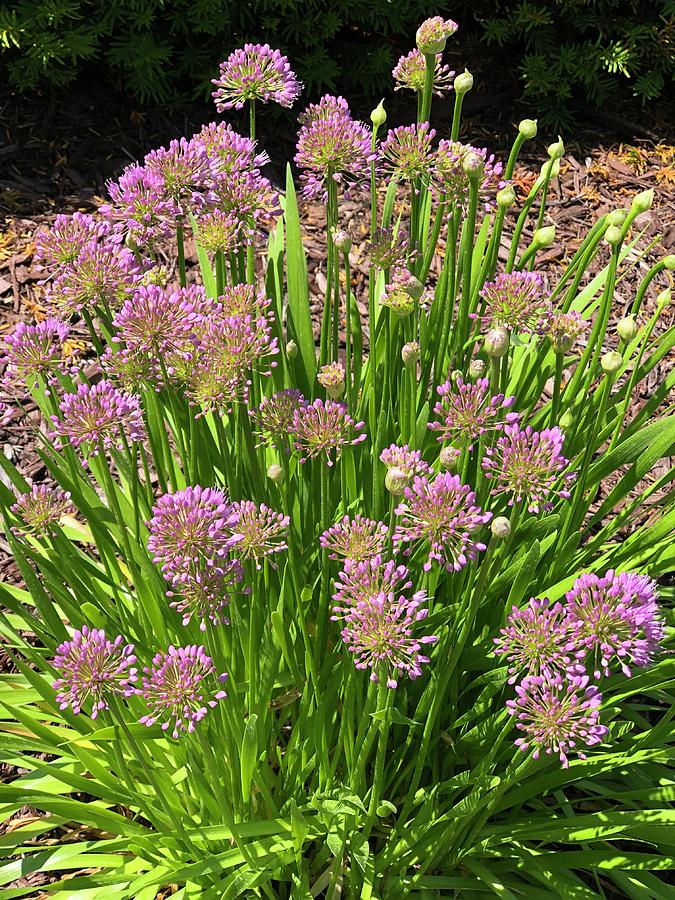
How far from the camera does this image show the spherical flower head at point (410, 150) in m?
2.31

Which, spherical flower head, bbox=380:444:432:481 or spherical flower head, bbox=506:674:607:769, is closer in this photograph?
spherical flower head, bbox=506:674:607:769

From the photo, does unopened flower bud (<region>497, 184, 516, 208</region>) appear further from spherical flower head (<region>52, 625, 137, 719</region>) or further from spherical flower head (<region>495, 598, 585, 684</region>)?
spherical flower head (<region>52, 625, 137, 719</region>)

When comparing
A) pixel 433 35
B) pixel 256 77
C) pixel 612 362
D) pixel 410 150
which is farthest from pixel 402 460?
pixel 256 77

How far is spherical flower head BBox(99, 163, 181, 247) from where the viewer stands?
85.8 inches

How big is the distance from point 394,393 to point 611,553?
87 cm

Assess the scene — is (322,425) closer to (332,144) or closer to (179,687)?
(179,687)

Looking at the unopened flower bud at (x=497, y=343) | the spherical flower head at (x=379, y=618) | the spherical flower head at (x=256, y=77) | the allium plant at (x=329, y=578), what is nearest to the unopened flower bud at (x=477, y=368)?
the allium plant at (x=329, y=578)

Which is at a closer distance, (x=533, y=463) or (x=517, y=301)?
(x=533, y=463)

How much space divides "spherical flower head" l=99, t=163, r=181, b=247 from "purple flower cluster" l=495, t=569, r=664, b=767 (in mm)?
1318

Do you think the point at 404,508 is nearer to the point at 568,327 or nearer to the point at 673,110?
the point at 568,327

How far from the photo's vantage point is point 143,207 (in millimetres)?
2201

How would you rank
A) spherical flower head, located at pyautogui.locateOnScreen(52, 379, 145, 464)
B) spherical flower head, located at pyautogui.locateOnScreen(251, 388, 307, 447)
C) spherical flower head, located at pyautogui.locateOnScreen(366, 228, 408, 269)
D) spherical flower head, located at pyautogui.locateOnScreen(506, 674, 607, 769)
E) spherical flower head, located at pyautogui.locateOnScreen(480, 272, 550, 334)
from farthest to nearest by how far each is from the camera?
spherical flower head, located at pyautogui.locateOnScreen(366, 228, 408, 269) < spherical flower head, located at pyautogui.locateOnScreen(480, 272, 550, 334) < spherical flower head, located at pyautogui.locateOnScreen(251, 388, 307, 447) < spherical flower head, located at pyautogui.locateOnScreen(52, 379, 145, 464) < spherical flower head, located at pyautogui.locateOnScreen(506, 674, 607, 769)

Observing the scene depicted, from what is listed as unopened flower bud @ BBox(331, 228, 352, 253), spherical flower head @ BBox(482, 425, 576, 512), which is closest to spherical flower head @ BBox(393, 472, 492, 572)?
spherical flower head @ BBox(482, 425, 576, 512)

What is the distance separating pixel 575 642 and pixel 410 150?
4.52 ft
